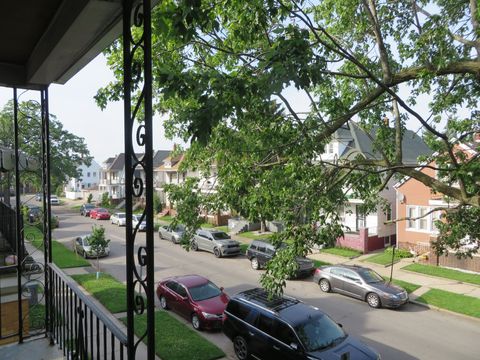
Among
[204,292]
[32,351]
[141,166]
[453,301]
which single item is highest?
[141,166]

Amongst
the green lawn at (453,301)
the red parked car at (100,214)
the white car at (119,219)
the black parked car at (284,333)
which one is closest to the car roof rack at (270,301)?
the black parked car at (284,333)

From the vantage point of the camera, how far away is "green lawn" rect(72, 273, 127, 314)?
13.8 metres

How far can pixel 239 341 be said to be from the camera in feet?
34.6

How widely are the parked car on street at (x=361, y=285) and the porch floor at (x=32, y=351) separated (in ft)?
41.7

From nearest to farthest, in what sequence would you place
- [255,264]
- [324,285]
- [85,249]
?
[324,285], [255,264], [85,249]

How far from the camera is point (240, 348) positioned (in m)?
10.5

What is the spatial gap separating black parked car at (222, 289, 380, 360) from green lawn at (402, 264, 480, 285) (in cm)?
1047

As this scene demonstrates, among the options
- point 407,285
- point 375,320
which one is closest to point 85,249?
point 375,320

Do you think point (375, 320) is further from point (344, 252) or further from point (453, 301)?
point (344, 252)

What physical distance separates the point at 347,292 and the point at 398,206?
1111 centimetres

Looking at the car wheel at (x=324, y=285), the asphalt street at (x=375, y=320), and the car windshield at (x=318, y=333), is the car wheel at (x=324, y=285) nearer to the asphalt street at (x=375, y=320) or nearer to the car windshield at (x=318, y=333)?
the asphalt street at (x=375, y=320)

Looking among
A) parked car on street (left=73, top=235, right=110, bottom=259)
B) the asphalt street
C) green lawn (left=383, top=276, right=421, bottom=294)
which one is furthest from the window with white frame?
parked car on street (left=73, top=235, right=110, bottom=259)

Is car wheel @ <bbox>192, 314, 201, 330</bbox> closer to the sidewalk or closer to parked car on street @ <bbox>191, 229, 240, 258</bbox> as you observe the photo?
the sidewalk

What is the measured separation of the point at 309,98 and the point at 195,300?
7.57 m
